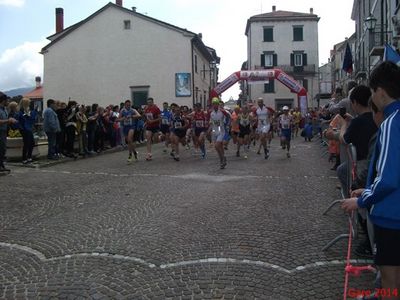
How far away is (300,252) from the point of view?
5609mm

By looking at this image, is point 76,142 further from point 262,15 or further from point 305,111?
point 262,15

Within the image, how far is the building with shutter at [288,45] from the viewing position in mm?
71125

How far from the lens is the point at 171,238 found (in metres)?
6.30

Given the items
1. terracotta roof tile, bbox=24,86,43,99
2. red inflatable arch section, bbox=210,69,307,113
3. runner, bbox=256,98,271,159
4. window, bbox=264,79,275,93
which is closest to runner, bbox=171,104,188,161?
runner, bbox=256,98,271,159

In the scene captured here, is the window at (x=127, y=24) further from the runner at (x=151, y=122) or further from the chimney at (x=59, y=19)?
the runner at (x=151, y=122)

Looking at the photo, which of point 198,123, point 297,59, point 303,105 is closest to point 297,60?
point 297,59

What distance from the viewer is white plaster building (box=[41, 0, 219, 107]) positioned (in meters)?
41.8

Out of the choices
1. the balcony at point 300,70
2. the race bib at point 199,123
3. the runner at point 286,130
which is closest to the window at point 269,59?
the balcony at point 300,70

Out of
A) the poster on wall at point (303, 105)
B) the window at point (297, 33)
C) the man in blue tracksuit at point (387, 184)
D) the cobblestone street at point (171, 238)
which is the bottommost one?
the cobblestone street at point (171, 238)

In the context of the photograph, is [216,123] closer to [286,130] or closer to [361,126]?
[286,130]

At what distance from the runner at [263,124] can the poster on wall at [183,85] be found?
79.5ft

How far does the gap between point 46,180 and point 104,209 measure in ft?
13.0

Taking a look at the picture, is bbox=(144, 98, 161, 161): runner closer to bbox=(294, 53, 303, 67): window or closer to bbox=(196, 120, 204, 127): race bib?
bbox=(196, 120, 204, 127): race bib

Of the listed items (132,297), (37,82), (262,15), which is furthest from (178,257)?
(37,82)
